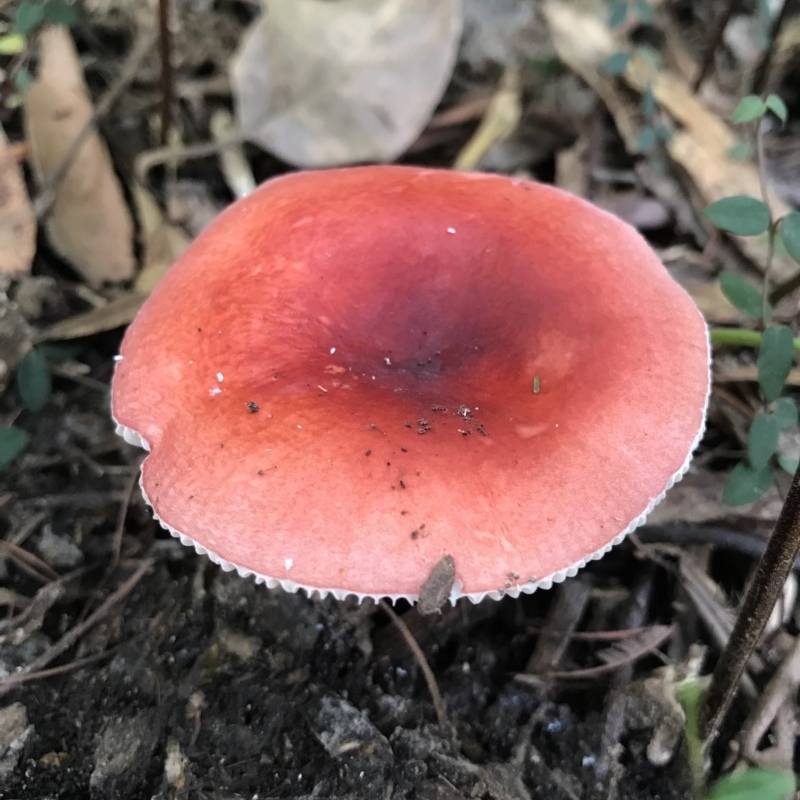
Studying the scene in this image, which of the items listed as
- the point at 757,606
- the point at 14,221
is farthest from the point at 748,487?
the point at 14,221

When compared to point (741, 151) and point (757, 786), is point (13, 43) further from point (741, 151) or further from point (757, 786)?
point (757, 786)

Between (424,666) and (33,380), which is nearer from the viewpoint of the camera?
(424,666)

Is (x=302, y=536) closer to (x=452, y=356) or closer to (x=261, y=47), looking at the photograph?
(x=452, y=356)

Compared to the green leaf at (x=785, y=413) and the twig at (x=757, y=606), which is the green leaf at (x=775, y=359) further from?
the twig at (x=757, y=606)

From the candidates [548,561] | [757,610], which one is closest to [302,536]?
[548,561]

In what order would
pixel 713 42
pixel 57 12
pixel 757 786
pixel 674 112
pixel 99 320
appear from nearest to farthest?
pixel 757 786, pixel 57 12, pixel 99 320, pixel 713 42, pixel 674 112

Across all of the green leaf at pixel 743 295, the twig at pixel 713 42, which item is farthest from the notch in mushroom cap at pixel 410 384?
the twig at pixel 713 42
